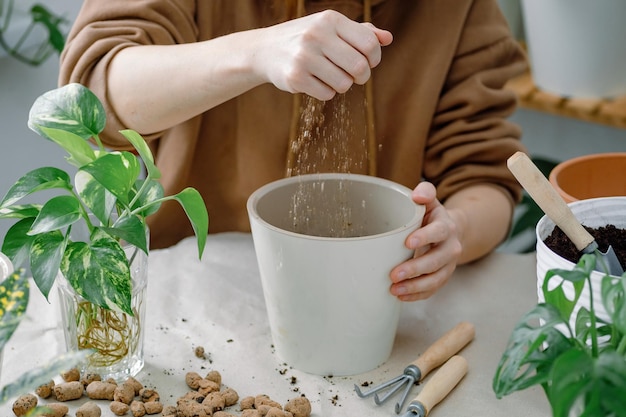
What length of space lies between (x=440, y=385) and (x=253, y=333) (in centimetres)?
21

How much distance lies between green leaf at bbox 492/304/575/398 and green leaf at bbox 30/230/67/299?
0.35 m

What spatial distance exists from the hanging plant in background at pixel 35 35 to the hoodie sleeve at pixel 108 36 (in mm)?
767

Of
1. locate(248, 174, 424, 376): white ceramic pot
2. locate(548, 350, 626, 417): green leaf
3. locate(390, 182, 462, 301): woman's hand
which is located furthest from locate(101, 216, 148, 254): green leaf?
locate(548, 350, 626, 417): green leaf

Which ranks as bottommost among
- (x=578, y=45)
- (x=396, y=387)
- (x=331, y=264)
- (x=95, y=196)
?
(x=578, y=45)

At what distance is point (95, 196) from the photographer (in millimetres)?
660

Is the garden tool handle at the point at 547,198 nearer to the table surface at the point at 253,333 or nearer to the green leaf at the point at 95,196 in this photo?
the table surface at the point at 253,333

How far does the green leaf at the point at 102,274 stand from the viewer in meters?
0.64

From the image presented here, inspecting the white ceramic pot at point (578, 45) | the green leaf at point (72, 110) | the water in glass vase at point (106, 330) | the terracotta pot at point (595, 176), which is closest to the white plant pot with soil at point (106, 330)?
the water in glass vase at point (106, 330)

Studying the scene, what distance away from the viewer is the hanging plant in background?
1.67 metres

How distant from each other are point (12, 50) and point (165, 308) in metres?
1.08

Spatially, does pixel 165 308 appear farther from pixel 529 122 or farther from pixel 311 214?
pixel 529 122

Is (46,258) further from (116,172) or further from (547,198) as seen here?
(547,198)

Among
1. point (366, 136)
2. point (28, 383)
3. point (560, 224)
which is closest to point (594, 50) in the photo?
point (366, 136)

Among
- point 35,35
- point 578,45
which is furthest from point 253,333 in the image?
point 35,35
